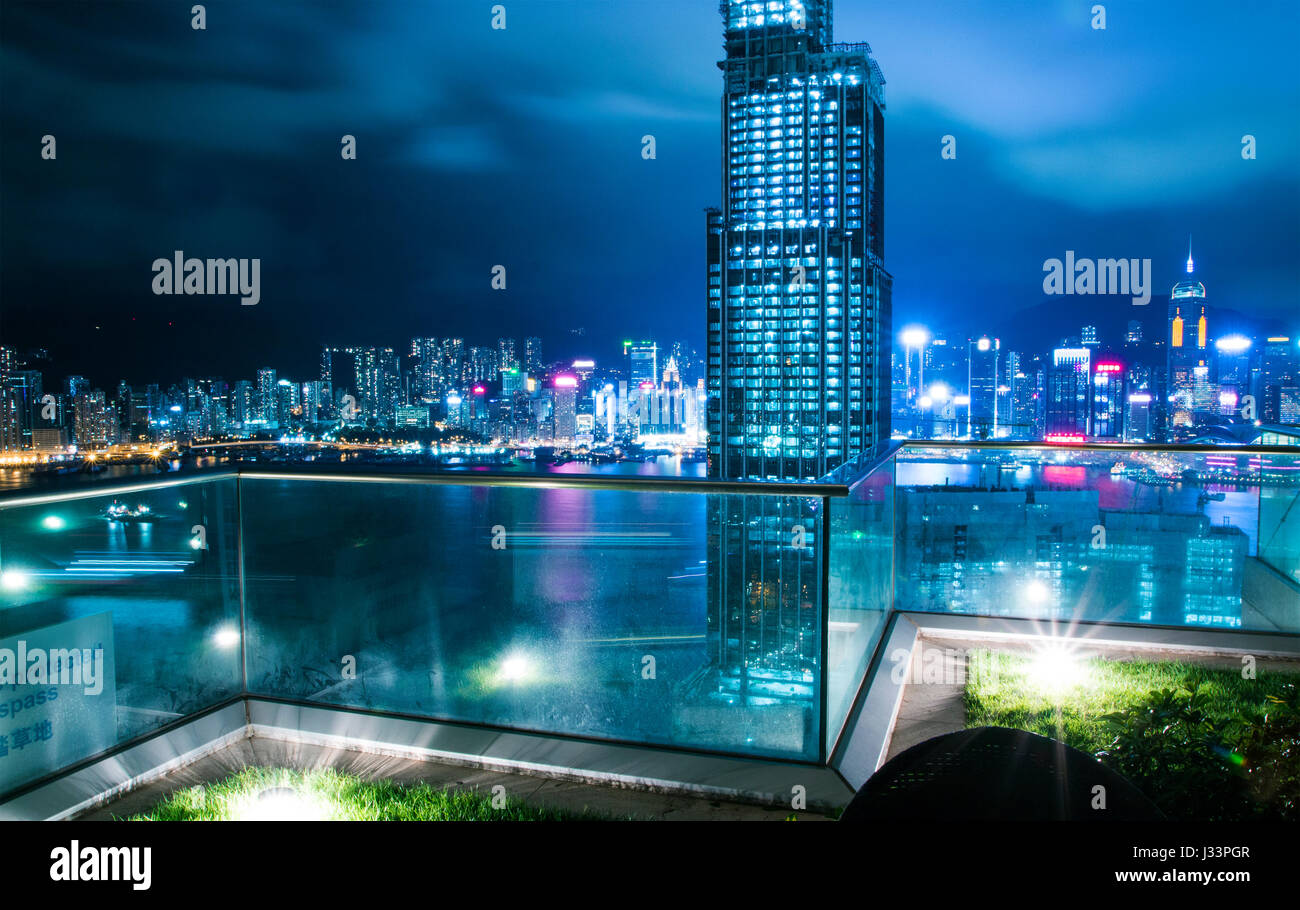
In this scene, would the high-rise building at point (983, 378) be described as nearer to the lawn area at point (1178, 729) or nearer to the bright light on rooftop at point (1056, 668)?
the bright light on rooftop at point (1056, 668)

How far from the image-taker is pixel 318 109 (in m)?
38.2

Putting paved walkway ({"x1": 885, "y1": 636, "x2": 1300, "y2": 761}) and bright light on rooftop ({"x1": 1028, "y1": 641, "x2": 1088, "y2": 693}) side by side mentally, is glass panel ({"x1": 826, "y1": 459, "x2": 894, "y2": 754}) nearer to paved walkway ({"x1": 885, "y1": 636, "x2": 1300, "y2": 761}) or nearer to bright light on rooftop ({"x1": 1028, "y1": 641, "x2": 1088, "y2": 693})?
paved walkway ({"x1": 885, "y1": 636, "x2": 1300, "y2": 761})

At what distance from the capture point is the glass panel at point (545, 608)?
2.64m

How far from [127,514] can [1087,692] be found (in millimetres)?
4222

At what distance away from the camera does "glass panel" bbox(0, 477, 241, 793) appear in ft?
7.88

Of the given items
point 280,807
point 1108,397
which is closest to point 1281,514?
point 280,807

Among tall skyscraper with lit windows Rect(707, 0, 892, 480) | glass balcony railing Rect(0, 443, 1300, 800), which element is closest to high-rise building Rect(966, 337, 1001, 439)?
tall skyscraper with lit windows Rect(707, 0, 892, 480)

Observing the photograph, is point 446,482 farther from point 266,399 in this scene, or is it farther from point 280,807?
point 266,399

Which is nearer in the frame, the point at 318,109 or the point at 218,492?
the point at 218,492
